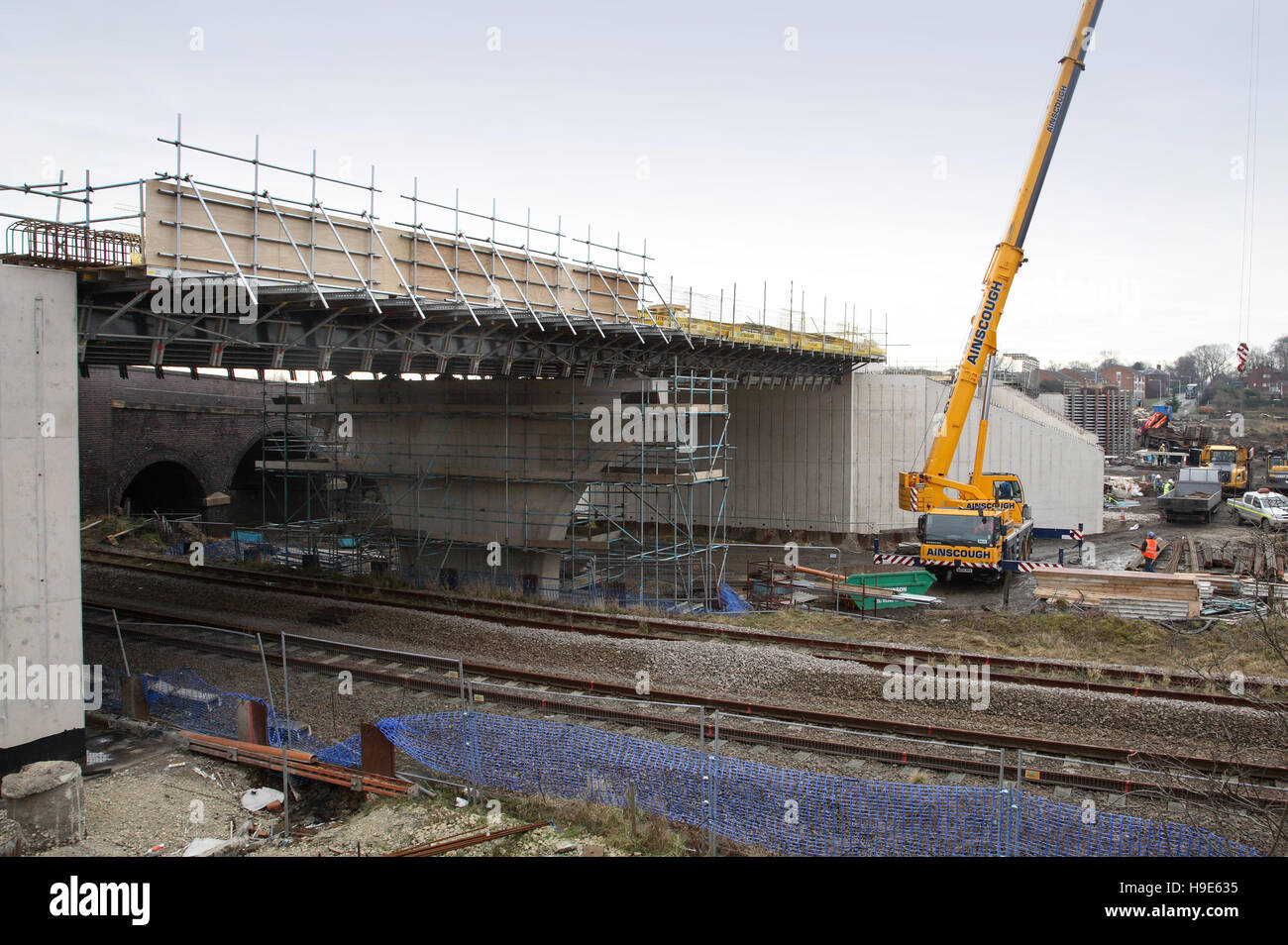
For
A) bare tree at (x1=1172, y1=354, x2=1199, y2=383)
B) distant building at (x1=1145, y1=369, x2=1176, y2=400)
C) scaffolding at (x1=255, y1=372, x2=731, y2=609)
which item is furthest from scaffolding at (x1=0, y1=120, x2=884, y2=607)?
bare tree at (x1=1172, y1=354, x2=1199, y2=383)

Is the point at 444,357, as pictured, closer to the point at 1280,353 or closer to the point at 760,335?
the point at 760,335

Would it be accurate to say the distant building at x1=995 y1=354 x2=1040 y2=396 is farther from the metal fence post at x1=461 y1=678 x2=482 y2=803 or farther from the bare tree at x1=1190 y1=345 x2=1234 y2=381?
the bare tree at x1=1190 y1=345 x2=1234 y2=381

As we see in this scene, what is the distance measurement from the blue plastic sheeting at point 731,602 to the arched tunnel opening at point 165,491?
3239cm

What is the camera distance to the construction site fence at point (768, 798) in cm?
771

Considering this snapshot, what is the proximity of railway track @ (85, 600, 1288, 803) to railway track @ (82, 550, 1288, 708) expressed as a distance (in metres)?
1.36

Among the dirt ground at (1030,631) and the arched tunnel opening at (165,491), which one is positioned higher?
the arched tunnel opening at (165,491)

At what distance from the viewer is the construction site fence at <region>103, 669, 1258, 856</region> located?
25.3 feet

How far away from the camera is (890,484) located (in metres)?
33.8

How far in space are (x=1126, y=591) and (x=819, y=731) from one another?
12.4 metres

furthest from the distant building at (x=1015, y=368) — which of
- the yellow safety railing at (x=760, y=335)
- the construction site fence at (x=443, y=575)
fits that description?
the construction site fence at (x=443, y=575)

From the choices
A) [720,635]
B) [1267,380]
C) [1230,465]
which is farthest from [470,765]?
[1267,380]

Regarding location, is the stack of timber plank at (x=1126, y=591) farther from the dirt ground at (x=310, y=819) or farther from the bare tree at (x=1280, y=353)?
the bare tree at (x=1280, y=353)

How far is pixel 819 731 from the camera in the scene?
456 inches
